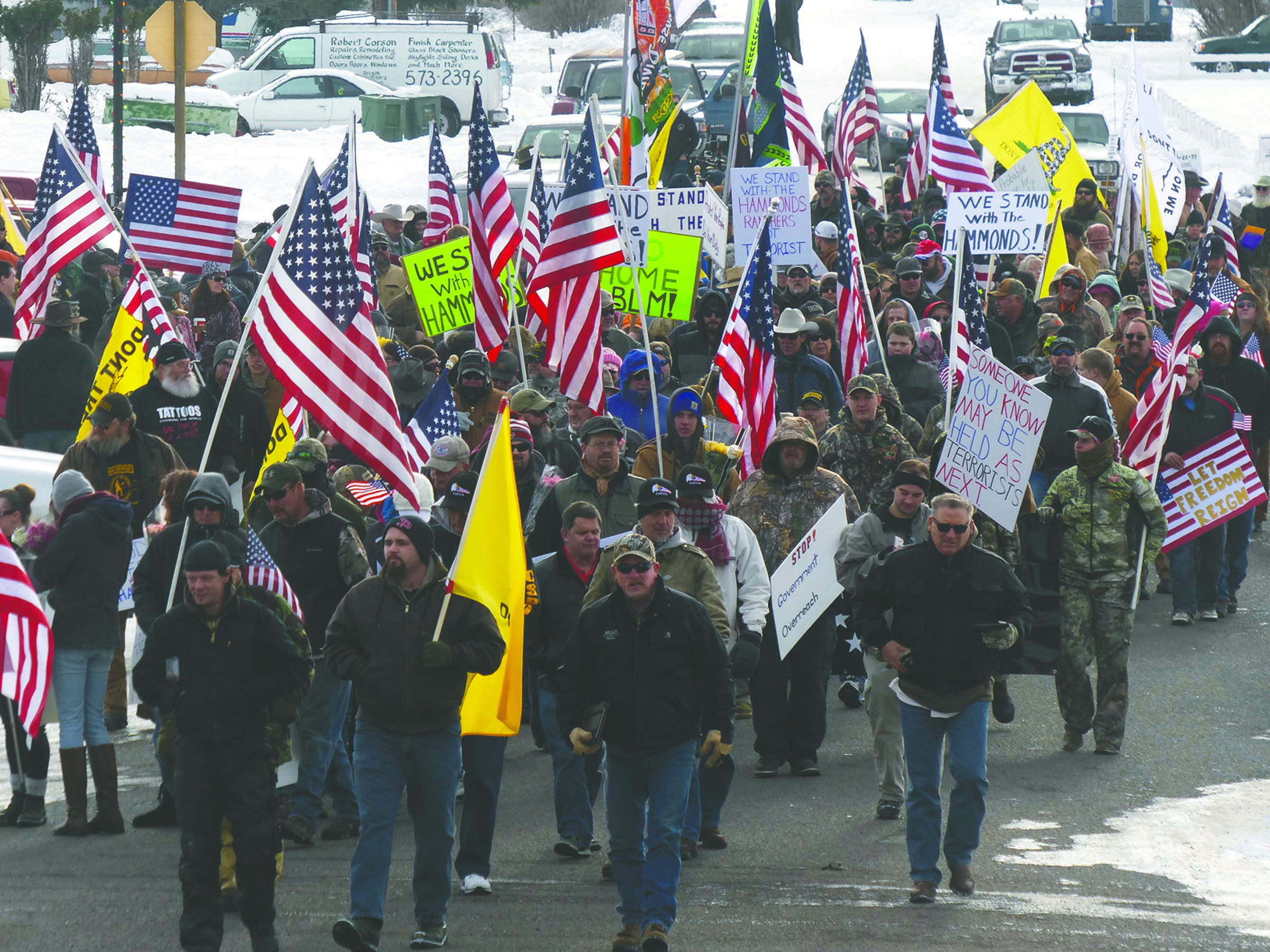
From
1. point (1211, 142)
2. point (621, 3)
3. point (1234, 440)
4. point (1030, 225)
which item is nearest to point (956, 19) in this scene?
point (621, 3)

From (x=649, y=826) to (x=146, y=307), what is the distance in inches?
273

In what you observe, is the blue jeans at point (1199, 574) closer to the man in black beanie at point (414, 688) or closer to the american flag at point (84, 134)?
the man in black beanie at point (414, 688)

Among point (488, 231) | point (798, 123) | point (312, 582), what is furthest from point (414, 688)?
point (798, 123)

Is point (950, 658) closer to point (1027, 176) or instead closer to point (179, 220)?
point (179, 220)

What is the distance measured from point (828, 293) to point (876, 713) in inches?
306

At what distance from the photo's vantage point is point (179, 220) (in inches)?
621

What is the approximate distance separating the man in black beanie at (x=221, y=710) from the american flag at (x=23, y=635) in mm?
484

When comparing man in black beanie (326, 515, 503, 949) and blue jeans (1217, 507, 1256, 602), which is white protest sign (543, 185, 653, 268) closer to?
blue jeans (1217, 507, 1256, 602)

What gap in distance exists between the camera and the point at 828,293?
16609 millimetres

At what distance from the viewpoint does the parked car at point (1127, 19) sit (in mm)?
54312

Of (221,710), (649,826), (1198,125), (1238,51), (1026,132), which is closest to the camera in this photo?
(221,710)

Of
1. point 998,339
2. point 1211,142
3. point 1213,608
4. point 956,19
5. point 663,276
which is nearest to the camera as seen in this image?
point 1213,608

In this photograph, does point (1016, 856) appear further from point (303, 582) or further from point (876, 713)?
point (303, 582)

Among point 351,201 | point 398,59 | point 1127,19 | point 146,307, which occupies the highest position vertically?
point 1127,19
